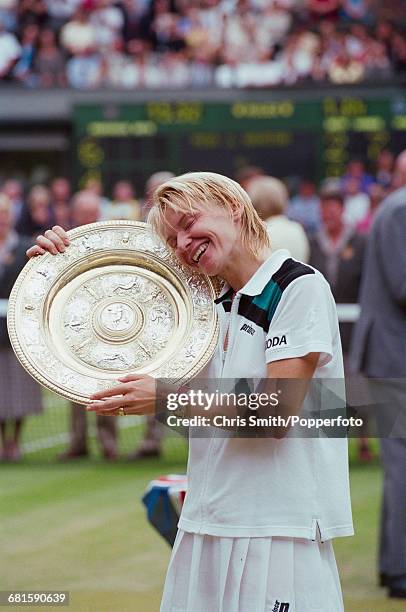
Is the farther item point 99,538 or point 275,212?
point 275,212

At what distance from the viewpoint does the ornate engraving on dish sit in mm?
2719

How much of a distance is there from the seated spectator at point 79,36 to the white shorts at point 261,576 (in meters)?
17.2

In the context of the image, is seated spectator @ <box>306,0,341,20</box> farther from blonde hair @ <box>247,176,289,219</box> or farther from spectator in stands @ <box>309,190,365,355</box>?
blonde hair @ <box>247,176,289,219</box>

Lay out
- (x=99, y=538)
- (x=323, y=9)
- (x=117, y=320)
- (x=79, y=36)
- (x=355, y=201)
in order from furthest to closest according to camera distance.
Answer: (x=323, y=9) < (x=79, y=36) < (x=355, y=201) < (x=99, y=538) < (x=117, y=320)

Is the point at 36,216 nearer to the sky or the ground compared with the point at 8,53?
nearer to the ground

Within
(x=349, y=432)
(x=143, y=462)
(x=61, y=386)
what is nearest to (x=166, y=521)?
(x=349, y=432)

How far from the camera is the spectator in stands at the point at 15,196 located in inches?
577

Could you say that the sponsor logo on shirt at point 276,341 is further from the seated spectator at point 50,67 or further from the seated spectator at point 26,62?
the seated spectator at point 26,62

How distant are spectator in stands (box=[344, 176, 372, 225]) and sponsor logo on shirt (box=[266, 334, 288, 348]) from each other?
11666mm

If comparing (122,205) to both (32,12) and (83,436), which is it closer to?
(83,436)

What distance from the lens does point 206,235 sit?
2.71m

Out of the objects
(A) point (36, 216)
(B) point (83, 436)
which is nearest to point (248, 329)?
(B) point (83, 436)

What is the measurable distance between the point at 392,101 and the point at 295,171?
1539 millimetres

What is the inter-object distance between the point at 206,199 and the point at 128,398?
49 cm
